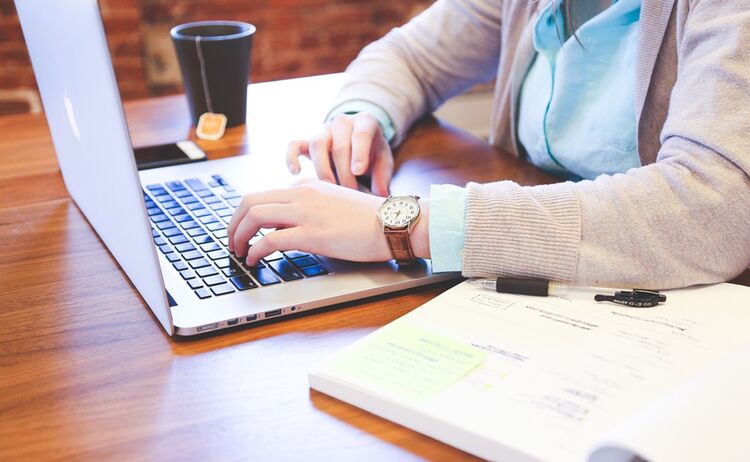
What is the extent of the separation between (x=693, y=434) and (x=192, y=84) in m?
0.96

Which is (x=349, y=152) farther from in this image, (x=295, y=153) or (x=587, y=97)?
(x=587, y=97)

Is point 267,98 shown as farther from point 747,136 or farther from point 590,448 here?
point 590,448

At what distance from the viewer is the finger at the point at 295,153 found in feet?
3.43

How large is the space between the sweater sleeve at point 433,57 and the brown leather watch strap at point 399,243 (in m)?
0.46

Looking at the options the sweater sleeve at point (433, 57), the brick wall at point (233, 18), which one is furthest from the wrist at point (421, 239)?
the brick wall at point (233, 18)

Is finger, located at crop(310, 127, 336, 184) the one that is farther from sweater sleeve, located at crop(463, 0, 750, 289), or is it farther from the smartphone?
sweater sleeve, located at crop(463, 0, 750, 289)

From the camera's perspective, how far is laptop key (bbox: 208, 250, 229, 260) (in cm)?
81

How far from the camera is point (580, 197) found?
762 millimetres

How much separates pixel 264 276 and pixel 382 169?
317 mm

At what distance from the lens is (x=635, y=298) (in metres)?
0.70

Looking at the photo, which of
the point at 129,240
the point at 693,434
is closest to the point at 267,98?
the point at 129,240

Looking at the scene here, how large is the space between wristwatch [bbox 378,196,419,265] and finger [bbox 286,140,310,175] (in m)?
0.27

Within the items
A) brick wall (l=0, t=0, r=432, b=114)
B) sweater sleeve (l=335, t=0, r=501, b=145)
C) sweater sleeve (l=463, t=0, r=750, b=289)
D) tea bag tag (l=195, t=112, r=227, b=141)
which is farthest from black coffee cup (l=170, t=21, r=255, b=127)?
brick wall (l=0, t=0, r=432, b=114)

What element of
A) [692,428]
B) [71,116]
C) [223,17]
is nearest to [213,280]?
[71,116]
